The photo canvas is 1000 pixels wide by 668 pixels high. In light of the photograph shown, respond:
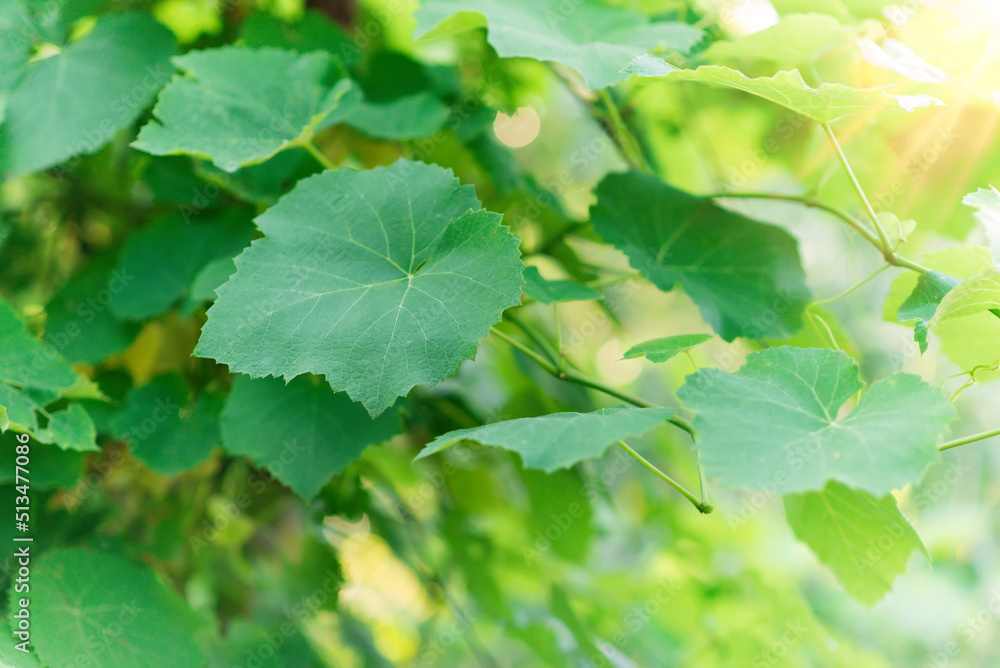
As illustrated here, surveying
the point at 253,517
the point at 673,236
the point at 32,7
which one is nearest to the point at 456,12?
the point at 673,236

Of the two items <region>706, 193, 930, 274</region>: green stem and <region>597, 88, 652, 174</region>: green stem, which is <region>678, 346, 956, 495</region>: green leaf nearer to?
<region>706, 193, 930, 274</region>: green stem

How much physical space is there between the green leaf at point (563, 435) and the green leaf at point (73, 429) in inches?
14.6

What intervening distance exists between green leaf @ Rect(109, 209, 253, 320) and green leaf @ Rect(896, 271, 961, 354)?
2.39 ft

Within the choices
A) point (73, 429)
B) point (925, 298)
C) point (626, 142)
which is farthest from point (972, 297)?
point (73, 429)

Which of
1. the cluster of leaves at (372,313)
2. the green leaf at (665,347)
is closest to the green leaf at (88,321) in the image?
the cluster of leaves at (372,313)

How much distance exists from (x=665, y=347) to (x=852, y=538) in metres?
0.26

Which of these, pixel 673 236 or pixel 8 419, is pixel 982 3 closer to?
pixel 673 236

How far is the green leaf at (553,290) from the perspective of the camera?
0.64 metres

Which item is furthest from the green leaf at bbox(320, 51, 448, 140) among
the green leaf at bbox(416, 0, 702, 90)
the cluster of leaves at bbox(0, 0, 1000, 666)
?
the green leaf at bbox(416, 0, 702, 90)

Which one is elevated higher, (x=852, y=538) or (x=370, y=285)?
(x=370, y=285)

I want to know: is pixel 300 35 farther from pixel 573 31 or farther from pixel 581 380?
pixel 581 380

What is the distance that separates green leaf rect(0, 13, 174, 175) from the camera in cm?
74

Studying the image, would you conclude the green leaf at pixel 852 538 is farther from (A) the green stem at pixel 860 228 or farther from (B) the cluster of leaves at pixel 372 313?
(A) the green stem at pixel 860 228

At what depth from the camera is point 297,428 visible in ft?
2.43
